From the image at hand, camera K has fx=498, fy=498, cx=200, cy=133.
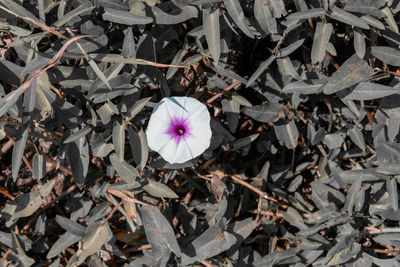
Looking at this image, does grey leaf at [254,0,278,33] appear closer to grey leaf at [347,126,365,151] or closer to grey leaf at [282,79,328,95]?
grey leaf at [282,79,328,95]

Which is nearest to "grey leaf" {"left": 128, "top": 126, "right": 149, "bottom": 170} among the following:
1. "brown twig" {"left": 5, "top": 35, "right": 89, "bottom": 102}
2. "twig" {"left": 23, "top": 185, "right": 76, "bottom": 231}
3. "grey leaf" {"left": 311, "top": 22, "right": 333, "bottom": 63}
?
"brown twig" {"left": 5, "top": 35, "right": 89, "bottom": 102}

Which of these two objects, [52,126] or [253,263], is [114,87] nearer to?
[52,126]

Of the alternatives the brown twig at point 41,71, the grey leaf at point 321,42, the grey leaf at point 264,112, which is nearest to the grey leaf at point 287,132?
the grey leaf at point 264,112

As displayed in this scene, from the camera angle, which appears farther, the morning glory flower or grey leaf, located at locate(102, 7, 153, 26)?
the morning glory flower

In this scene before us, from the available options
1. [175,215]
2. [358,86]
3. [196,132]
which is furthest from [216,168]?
[358,86]

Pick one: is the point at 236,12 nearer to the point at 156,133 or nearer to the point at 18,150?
the point at 156,133

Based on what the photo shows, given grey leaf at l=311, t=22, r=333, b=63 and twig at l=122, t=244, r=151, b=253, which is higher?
grey leaf at l=311, t=22, r=333, b=63

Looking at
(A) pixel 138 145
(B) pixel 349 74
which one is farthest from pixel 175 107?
(B) pixel 349 74

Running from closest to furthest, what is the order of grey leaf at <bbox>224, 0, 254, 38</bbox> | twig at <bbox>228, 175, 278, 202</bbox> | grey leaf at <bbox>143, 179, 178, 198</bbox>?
1. grey leaf at <bbox>224, 0, 254, 38</bbox>
2. grey leaf at <bbox>143, 179, 178, 198</bbox>
3. twig at <bbox>228, 175, 278, 202</bbox>
